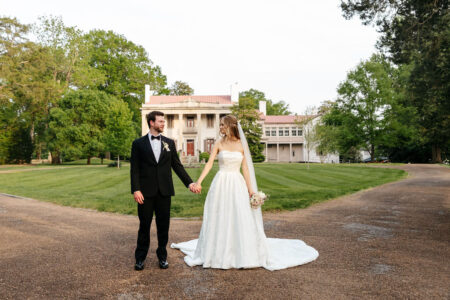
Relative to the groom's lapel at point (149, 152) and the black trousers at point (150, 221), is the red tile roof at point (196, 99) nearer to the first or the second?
the groom's lapel at point (149, 152)

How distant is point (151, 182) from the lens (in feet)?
Result: 15.8

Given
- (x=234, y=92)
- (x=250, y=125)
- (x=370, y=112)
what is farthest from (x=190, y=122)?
(x=370, y=112)

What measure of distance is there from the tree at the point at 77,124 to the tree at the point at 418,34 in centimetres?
3439

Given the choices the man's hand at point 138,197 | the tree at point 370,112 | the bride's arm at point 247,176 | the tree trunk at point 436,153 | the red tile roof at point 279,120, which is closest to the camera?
the man's hand at point 138,197

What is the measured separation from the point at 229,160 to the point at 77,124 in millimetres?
40967

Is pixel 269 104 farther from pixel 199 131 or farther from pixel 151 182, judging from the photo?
pixel 151 182

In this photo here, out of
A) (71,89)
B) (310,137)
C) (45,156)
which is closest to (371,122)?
(310,137)

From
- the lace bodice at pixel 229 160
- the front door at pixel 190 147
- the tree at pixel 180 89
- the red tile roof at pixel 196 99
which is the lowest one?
A: the lace bodice at pixel 229 160

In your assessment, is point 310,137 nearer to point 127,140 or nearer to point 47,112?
point 127,140

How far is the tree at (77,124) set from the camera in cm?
4012

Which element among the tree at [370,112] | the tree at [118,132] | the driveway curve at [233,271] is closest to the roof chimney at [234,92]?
the tree at [370,112]

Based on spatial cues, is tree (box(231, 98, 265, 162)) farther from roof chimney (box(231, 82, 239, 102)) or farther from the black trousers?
the black trousers

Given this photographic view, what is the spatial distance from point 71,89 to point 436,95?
4265 cm

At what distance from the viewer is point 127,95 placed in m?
53.2
